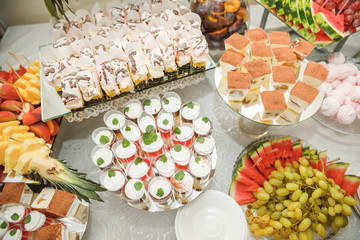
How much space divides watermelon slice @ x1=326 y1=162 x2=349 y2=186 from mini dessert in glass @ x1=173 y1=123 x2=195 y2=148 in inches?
26.9

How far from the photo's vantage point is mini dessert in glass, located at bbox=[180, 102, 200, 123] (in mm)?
1364

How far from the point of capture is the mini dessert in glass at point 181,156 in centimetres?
119

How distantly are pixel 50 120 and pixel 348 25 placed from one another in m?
1.97

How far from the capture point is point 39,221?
1086 millimetres

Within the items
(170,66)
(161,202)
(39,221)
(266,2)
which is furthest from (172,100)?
(266,2)

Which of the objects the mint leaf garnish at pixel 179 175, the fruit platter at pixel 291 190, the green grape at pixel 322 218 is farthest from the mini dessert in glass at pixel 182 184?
the green grape at pixel 322 218

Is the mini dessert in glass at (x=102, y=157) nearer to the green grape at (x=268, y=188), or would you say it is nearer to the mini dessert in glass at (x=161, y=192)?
the mini dessert in glass at (x=161, y=192)

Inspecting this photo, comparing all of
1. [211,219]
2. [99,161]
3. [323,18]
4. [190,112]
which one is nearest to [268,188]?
[211,219]

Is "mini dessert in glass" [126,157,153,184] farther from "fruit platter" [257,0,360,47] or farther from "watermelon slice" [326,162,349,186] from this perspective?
"fruit platter" [257,0,360,47]

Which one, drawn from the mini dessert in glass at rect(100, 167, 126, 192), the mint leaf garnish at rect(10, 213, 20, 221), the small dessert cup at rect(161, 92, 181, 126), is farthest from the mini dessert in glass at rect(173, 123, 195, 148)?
the mint leaf garnish at rect(10, 213, 20, 221)

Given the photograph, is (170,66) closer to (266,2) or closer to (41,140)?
(41,140)

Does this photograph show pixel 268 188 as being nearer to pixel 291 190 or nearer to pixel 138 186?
pixel 291 190

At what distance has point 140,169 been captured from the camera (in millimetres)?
1191

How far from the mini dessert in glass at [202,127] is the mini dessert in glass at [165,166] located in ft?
0.68
